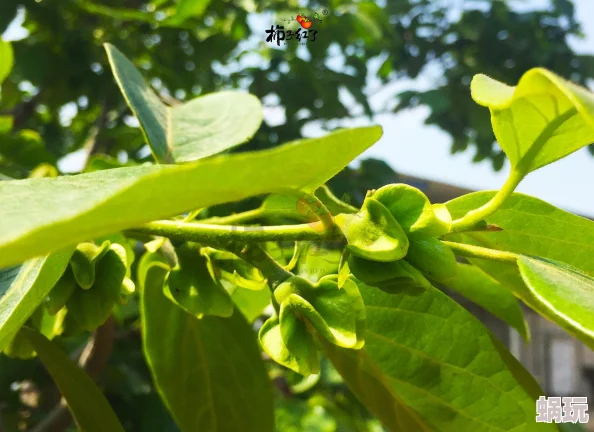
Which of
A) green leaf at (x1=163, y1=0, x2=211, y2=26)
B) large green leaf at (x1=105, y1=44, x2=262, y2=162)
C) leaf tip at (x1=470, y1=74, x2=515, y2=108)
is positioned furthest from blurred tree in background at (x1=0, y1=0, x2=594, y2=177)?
leaf tip at (x1=470, y1=74, x2=515, y2=108)

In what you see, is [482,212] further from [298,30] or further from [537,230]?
[298,30]

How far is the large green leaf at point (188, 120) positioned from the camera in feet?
1.24

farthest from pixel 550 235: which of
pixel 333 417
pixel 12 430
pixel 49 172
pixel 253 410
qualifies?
pixel 333 417

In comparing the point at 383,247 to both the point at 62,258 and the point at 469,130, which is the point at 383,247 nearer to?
the point at 62,258

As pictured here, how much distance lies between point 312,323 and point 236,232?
0.05 m

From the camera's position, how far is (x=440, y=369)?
13.2 inches

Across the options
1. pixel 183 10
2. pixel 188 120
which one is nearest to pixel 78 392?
pixel 188 120

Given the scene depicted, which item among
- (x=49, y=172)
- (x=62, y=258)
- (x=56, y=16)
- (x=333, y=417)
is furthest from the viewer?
(x=333, y=417)

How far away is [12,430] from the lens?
2.28 ft

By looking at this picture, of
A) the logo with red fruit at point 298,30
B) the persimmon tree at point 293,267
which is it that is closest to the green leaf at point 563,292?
the persimmon tree at point 293,267

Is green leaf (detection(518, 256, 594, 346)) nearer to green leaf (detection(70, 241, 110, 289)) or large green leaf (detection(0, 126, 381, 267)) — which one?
large green leaf (detection(0, 126, 381, 267))

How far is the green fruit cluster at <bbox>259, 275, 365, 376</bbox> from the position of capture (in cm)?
25

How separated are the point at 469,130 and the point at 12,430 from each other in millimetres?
1806

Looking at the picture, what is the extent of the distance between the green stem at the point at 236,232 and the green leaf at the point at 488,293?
18cm
